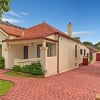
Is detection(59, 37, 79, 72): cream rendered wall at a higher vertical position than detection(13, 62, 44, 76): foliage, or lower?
higher

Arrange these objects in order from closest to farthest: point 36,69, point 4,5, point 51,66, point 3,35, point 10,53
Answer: point 4,5 → point 36,69 → point 51,66 → point 10,53 → point 3,35

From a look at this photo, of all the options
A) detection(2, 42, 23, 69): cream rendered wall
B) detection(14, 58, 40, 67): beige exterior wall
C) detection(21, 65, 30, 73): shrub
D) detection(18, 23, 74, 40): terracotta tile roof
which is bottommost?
detection(21, 65, 30, 73): shrub

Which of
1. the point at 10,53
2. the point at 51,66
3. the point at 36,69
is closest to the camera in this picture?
the point at 36,69

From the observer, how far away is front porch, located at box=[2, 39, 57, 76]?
1727 centimetres

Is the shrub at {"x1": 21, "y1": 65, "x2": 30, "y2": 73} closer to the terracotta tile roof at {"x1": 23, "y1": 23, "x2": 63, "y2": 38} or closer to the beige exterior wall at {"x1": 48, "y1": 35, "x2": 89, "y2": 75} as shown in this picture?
the beige exterior wall at {"x1": 48, "y1": 35, "x2": 89, "y2": 75}

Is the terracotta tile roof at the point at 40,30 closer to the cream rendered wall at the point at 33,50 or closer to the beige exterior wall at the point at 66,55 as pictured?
the cream rendered wall at the point at 33,50

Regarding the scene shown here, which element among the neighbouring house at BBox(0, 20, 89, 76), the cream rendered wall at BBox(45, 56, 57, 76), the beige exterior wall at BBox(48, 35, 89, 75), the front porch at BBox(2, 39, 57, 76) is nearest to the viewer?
the cream rendered wall at BBox(45, 56, 57, 76)

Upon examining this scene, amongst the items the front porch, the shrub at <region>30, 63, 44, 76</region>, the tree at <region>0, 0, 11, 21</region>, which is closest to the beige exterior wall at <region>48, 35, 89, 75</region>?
the front porch

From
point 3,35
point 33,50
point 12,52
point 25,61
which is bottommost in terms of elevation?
point 25,61

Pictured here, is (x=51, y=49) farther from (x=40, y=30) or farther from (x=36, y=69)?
(x=36, y=69)

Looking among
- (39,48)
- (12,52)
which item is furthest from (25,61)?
(12,52)

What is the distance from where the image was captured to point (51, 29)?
20578mm

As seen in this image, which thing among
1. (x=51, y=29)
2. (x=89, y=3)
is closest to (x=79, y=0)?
(x=89, y=3)

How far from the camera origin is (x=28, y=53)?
20.9m
